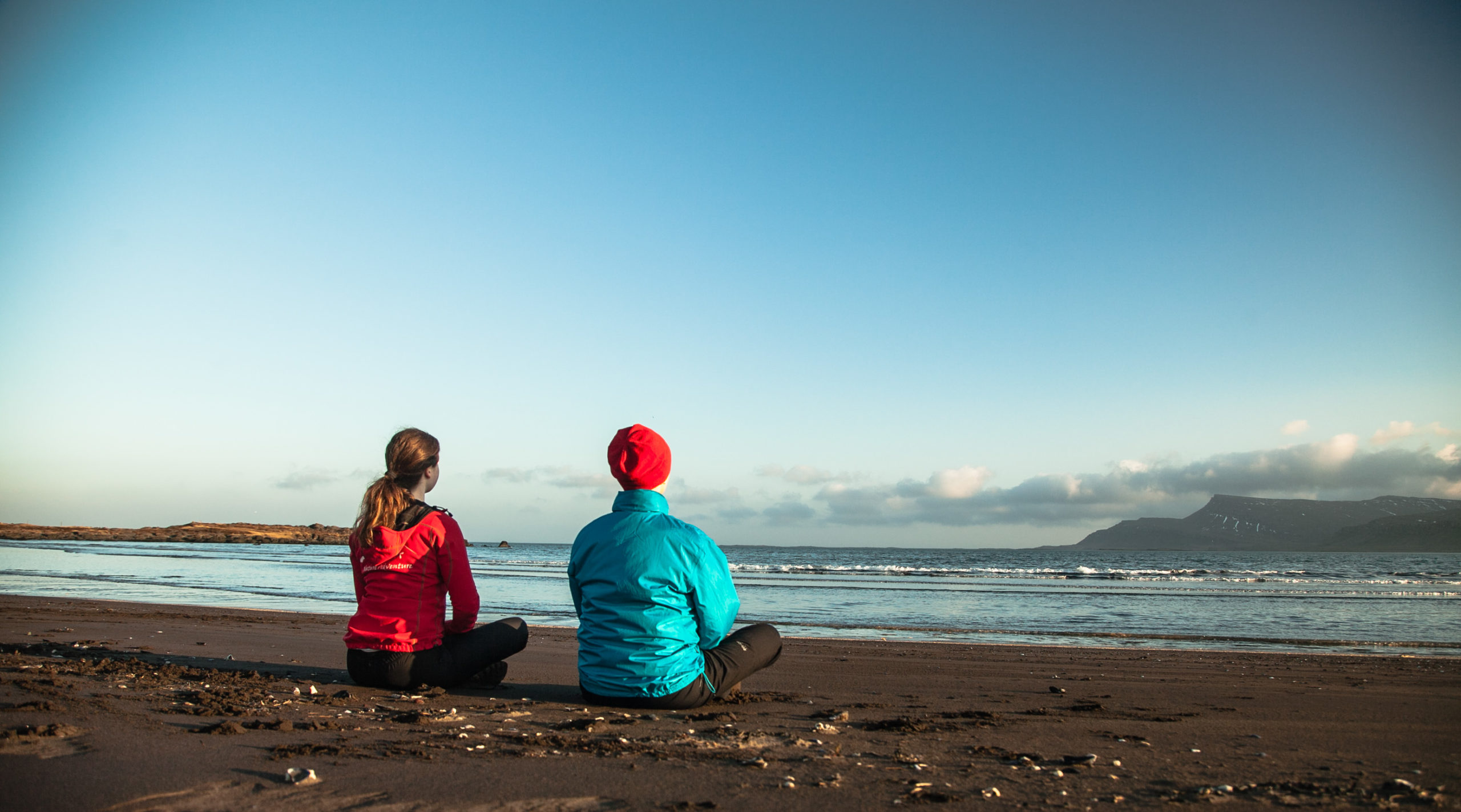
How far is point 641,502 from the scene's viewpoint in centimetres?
399

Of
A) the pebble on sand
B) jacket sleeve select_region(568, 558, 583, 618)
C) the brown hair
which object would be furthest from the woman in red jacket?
the pebble on sand

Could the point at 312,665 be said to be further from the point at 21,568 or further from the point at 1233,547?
the point at 1233,547

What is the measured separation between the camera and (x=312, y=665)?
6.18 m

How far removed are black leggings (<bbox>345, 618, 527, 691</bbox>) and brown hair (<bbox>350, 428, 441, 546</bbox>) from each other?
2.53 ft

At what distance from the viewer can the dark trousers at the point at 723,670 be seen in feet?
13.9

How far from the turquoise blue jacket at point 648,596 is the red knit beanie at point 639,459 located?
0.20 feet

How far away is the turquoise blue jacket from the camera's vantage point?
12.7ft

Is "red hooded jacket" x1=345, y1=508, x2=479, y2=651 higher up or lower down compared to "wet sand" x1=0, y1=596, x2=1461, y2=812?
higher up

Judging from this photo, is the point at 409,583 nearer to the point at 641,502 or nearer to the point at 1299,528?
the point at 641,502

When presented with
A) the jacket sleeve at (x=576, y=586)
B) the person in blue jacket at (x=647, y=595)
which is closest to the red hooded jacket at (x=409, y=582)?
the jacket sleeve at (x=576, y=586)

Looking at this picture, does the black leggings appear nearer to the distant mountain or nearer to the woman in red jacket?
the woman in red jacket

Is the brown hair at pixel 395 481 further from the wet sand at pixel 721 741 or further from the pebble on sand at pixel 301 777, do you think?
the pebble on sand at pixel 301 777

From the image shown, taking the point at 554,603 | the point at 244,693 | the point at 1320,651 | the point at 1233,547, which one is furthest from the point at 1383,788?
the point at 1233,547

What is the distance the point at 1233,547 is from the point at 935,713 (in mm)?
147465
